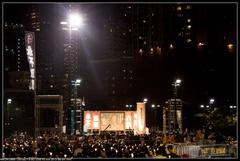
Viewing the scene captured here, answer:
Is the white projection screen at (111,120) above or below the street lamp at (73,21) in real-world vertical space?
below

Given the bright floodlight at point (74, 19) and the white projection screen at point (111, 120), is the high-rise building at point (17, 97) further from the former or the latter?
the bright floodlight at point (74, 19)

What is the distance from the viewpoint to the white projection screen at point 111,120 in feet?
71.1

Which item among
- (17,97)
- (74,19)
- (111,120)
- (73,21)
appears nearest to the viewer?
(74,19)

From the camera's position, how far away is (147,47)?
43.7 meters

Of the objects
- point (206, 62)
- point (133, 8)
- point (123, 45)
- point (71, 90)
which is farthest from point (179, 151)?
point (133, 8)

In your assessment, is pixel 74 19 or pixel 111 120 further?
pixel 111 120

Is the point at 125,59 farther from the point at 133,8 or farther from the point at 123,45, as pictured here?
the point at 133,8

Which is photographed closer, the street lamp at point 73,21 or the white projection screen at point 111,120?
the street lamp at point 73,21

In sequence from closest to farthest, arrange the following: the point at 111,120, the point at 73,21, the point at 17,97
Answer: the point at 73,21 < the point at 111,120 < the point at 17,97

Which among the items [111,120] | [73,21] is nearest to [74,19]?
[73,21]

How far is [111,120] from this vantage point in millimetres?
21781

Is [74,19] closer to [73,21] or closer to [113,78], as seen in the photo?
[73,21]

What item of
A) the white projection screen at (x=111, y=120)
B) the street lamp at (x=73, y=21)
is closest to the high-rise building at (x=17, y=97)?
the white projection screen at (x=111, y=120)

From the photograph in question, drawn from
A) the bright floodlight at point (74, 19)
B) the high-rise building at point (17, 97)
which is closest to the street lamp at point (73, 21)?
the bright floodlight at point (74, 19)
